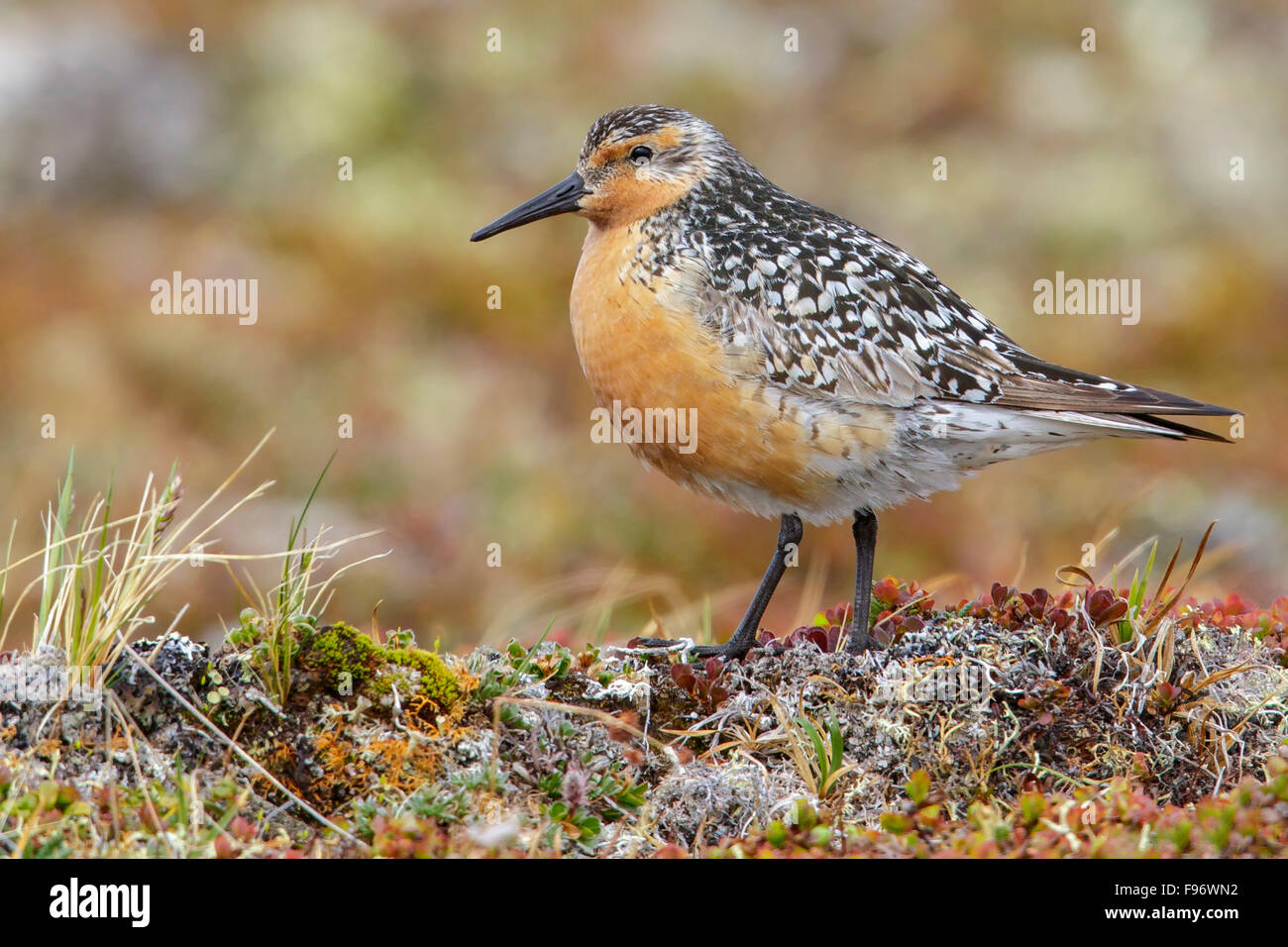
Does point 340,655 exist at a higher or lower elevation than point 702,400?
lower

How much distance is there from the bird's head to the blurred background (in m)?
3.39

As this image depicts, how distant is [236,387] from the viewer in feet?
42.4

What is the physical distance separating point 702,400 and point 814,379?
20.6 inches

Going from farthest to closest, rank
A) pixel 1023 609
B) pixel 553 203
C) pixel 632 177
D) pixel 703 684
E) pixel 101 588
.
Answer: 1. pixel 553 203
2. pixel 632 177
3. pixel 1023 609
4. pixel 703 684
5. pixel 101 588

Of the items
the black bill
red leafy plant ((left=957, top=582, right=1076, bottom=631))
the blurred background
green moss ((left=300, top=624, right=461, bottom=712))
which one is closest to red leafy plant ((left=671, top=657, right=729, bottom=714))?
green moss ((left=300, top=624, right=461, bottom=712))

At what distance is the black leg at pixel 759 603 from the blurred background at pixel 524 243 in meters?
3.07

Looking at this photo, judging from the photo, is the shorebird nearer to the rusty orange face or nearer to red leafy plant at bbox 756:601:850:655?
red leafy plant at bbox 756:601:850:655

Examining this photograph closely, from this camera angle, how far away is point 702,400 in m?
5.93

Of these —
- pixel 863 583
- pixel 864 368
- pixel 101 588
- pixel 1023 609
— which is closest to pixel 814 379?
pixel 864 368

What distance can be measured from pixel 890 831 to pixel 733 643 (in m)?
1.89

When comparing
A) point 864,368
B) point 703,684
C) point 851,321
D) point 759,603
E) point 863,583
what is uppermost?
point 851,321

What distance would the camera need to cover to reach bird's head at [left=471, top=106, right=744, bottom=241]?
22.4 feet

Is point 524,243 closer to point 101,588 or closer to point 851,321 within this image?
point 851,321
